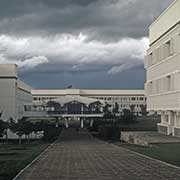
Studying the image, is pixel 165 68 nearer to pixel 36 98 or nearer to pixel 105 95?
pixel 105 95

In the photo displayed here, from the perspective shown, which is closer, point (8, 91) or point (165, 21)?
point (165, 21)

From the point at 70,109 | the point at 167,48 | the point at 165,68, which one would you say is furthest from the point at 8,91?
the point at 165,68

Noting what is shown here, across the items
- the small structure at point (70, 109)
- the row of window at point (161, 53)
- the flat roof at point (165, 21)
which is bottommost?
the small structure at point (70, 109)

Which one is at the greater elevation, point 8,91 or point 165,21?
point 165,21

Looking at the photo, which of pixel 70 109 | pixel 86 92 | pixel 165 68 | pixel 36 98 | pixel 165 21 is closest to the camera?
pixel 165 68

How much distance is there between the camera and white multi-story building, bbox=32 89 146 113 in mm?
184875

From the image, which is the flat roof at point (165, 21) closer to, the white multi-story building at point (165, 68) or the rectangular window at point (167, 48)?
the white multi-story building at point (165, 68)

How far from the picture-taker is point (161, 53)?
175 feet

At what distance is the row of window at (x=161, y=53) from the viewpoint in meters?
48.8

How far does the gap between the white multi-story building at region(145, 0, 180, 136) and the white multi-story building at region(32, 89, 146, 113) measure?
4765 inches

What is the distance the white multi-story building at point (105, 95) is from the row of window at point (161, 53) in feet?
399

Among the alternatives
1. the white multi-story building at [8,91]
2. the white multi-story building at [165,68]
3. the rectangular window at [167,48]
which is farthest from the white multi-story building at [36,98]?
the rectangular window at [167,48]

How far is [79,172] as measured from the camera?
1944 cm

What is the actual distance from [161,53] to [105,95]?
451 ft
